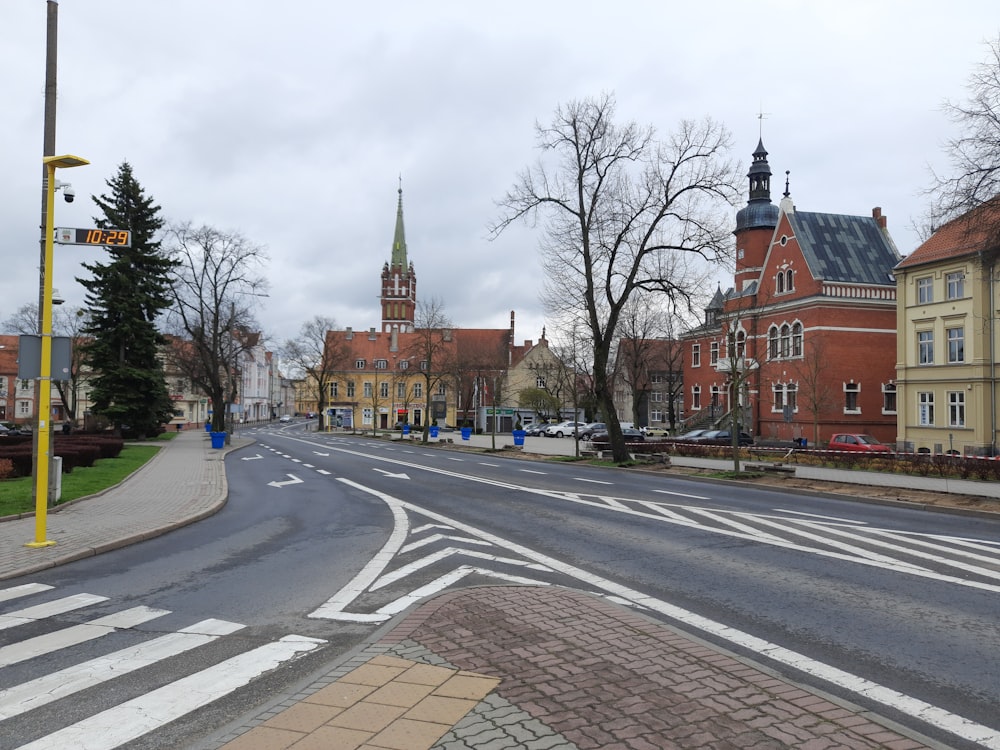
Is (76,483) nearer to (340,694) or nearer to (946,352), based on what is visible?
(340,694)

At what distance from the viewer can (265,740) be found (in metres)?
3.87

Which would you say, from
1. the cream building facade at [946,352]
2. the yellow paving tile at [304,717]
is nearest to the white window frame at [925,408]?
the cream building facade at [946,352]

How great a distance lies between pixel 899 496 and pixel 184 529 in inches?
632

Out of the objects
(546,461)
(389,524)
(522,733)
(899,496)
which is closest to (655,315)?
(546,461)

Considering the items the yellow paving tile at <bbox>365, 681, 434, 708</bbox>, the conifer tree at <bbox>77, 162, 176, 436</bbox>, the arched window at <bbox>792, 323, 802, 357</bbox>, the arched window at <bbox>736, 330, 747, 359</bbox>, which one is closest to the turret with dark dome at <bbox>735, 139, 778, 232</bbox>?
the arched window at <bbox>736, 330, 747, 359</bbox>

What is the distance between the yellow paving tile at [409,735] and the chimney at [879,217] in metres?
60.6

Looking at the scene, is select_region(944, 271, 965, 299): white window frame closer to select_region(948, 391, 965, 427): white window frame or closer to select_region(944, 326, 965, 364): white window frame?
select_region(944, 326, 965, 364): white window frame

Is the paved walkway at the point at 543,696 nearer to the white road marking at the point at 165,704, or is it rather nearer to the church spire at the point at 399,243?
the white road marking at the point at 165,704

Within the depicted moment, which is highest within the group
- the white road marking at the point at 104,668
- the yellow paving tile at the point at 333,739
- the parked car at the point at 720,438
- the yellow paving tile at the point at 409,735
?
the yellow paving tile at the point at 409,735

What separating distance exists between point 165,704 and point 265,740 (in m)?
1.14

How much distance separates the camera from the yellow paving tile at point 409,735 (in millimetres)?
3762

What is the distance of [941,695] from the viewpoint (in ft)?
15.5

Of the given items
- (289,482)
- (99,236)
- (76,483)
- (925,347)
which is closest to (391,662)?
(99,236)

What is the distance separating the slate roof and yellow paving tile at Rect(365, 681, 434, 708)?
51.7 metres
